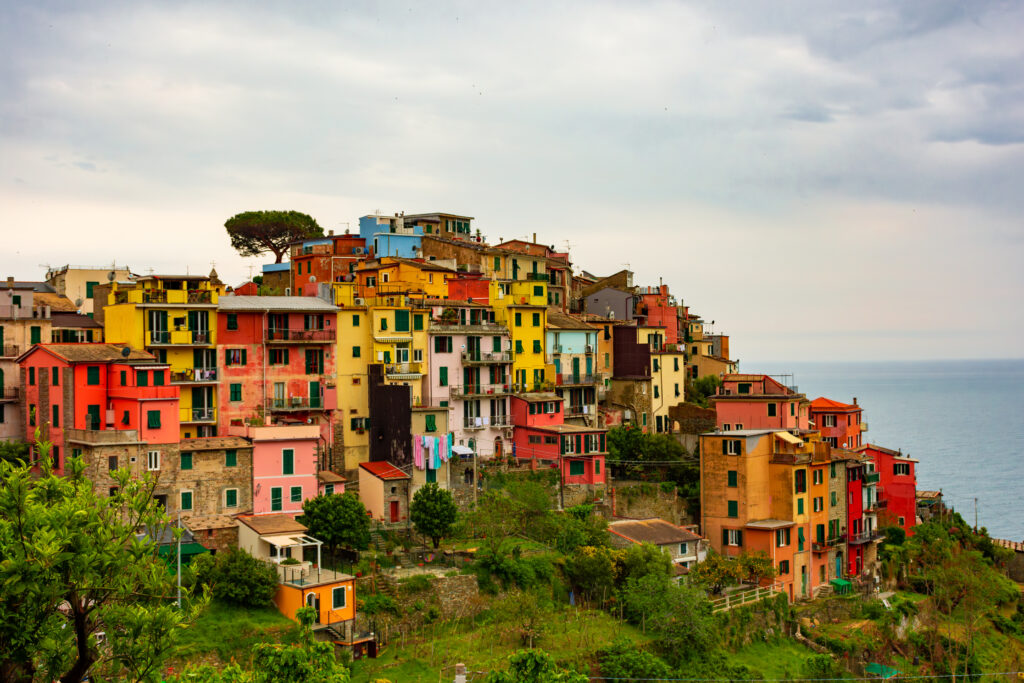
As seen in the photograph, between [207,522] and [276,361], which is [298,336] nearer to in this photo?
[276,361]

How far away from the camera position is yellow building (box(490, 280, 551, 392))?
58406 millimetres

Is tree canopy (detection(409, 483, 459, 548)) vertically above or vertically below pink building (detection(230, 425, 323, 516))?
below

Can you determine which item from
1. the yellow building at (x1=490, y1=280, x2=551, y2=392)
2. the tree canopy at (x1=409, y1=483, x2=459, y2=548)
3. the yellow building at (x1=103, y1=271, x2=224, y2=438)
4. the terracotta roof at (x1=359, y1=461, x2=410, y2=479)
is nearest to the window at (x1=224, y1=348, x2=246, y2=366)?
the yellow building at (x1=103, y1=271, x2=224, y2=438)

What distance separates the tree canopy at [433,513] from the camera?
4394cm

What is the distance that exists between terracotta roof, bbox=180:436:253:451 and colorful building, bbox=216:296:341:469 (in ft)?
9.87

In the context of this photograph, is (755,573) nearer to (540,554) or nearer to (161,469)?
(540,554)

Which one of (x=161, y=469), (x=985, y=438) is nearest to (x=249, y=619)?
(x=161, y=469)

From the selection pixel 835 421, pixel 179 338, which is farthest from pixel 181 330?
pixel 835 421

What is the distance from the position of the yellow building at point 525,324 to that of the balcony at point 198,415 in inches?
657

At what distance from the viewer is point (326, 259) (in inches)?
2589

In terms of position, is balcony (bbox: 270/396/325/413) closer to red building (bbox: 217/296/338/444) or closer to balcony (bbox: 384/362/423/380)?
red building (bbox: 217/296/338/444)

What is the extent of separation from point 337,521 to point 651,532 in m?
15.5

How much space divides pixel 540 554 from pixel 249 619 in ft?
43.8

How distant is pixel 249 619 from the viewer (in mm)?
36812
